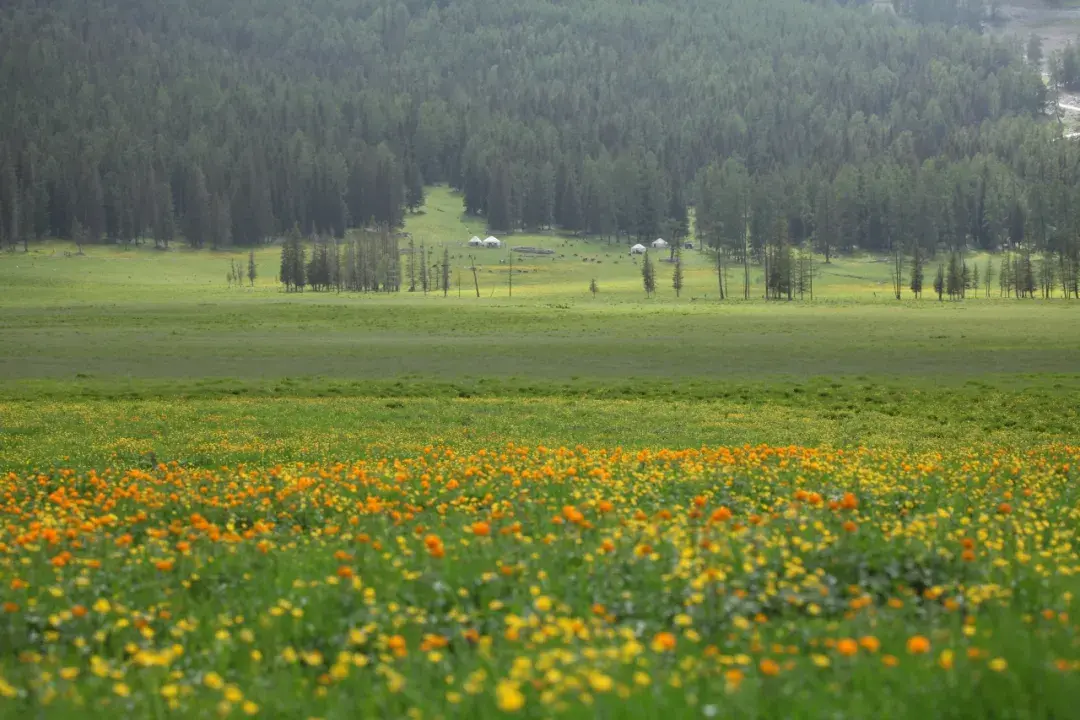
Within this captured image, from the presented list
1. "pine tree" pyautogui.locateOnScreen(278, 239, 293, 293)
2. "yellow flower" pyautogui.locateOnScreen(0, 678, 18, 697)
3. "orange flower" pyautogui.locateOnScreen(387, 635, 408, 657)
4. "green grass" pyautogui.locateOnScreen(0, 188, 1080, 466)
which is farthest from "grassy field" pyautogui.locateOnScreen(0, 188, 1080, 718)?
"pine tree" pyautogui.locateOnScreen(278, 239, 293, 293)

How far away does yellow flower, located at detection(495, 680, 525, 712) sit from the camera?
6.27 m

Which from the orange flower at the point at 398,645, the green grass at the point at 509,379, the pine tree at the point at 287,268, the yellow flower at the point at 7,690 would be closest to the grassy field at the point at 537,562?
the yellow flower at the point at 7,690

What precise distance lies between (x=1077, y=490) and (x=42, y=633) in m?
14.0

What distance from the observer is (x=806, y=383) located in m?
44.4

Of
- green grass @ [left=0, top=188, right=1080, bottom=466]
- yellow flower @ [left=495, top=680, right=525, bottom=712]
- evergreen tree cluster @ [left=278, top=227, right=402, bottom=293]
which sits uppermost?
evergreen tree cluster @ [left=278, top=227, right=402, bottom=293]

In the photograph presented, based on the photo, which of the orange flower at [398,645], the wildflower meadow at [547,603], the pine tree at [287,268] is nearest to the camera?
the wildflower meadow at [547,603]

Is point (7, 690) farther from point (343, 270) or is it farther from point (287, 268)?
point (343, 270)

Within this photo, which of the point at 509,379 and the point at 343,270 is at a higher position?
the point at 343,270

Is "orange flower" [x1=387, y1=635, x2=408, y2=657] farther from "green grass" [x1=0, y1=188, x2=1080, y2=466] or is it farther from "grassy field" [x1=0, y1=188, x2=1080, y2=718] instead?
"green grass" [x1=0, y1=188, x2=1080, y2=466]

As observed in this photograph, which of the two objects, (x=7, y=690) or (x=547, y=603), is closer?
(x=7, y=690)

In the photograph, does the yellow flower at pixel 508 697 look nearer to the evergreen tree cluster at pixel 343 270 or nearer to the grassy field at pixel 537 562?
the grassy field at pixel 537 562

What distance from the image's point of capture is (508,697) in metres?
6.30

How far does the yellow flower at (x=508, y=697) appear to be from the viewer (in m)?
6.27

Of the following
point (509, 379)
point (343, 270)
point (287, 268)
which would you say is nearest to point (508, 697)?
point (509, 379)
